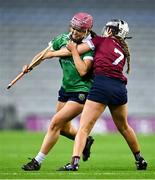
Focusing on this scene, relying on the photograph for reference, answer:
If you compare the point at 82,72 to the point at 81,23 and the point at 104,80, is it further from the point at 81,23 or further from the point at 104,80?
the point at 81,23

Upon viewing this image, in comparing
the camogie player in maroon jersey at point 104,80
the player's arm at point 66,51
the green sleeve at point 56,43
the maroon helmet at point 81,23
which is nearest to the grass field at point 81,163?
the camogie player in maroon jersey at point 104,80

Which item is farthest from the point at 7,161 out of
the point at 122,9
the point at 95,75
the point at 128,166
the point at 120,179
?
the point at 122,9

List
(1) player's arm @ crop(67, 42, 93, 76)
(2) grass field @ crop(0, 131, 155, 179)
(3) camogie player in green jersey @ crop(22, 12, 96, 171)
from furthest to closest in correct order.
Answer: (3) camogie player in green jersey @ crop(22, 12, 96, 171), (1) player's arm @ crop(67, 42, 93, 76), (2) grass field @ crop(0, 131, 155, 179)

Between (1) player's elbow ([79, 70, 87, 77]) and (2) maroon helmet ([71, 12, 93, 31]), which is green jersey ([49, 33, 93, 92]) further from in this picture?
(2) maroon helmet ([71, 12, 93, 31])

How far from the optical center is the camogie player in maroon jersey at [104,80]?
10.8 metres

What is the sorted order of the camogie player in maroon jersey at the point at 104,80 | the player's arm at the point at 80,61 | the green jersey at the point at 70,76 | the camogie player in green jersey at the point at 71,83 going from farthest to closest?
the green jersey at the point at 70,76 < the camogie player in green jersey at the point at 71,83 < the player's arm at the point at 80,61 < the camogie player in maroon jersey at the point at 104,80

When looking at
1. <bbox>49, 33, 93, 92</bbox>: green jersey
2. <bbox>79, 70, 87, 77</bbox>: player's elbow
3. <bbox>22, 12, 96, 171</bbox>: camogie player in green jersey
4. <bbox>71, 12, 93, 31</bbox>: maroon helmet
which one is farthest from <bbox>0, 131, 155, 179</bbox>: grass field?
<bbox>71, 12, 93, 31</bbox>: maroon helmet

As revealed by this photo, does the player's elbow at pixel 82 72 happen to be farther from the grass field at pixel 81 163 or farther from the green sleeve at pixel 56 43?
the grass field at pixel 81 163

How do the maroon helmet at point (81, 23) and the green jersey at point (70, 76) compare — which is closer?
the maroon helmet at point (81, 23)

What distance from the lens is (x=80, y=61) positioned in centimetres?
1088

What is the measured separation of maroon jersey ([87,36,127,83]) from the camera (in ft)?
35.6

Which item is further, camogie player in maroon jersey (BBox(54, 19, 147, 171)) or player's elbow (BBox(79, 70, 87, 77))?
player's elbow (BBox(79, 70, 87, 77))

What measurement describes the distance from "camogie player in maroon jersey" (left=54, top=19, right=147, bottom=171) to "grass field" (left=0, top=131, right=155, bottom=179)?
56 cm

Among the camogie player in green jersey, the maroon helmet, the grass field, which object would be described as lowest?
the grass field
